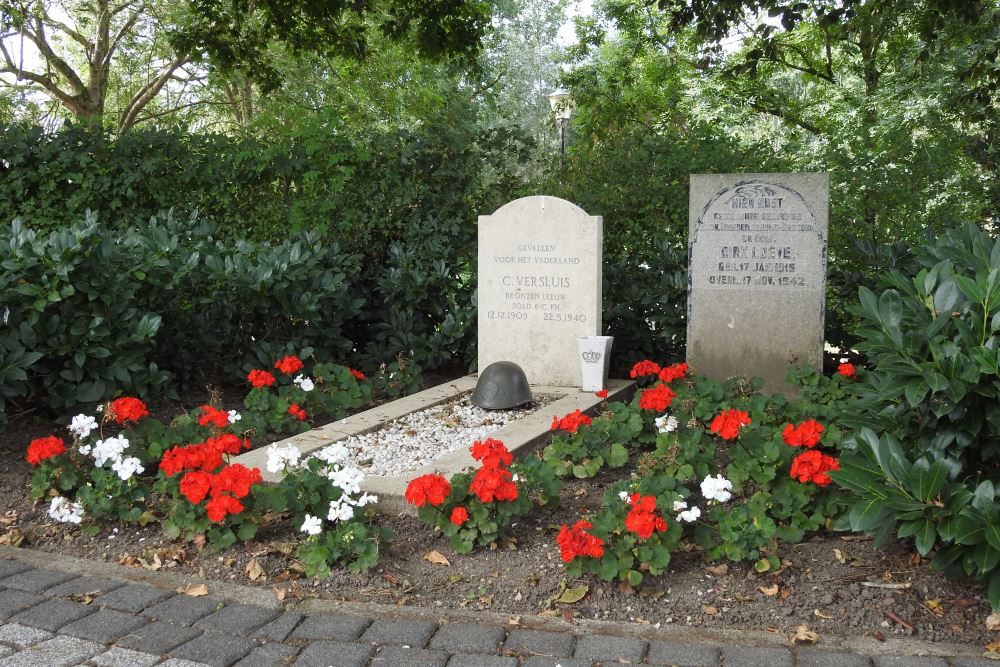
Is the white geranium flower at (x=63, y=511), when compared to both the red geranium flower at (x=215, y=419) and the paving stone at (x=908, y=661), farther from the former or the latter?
the paving stone at (x=908, y=661)

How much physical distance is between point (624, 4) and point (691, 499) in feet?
37.9

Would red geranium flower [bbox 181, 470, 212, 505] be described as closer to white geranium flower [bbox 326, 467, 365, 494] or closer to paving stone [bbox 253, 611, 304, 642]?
white geranium flower [bbox 326, 467, 365, 494]

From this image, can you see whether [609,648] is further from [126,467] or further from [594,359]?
[594,359]

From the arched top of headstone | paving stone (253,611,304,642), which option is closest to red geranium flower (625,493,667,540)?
paving stone (253,611,304,642)

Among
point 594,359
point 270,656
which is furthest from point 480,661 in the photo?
point 594,359

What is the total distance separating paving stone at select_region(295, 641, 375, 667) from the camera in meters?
2.84

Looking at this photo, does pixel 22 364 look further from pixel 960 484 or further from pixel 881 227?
pixel 881 227

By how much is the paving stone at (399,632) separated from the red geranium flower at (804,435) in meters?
1.96

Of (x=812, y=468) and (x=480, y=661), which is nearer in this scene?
(x=480, y=661)

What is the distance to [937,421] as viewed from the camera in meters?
3.27

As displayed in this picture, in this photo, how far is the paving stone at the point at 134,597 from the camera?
10.7 feet

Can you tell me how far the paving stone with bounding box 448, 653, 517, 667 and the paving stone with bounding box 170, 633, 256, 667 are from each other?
681 mm

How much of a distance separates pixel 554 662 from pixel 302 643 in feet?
2.75

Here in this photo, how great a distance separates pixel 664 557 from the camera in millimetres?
3359
